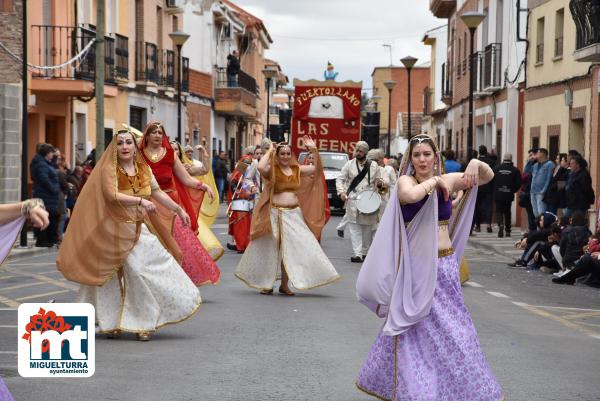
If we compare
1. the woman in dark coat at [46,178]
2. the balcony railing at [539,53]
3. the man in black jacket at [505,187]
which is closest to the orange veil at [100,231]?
the woman in dark coat at [46,178]

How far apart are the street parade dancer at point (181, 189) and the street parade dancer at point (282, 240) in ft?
2.50

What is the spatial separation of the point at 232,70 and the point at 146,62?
678 inches

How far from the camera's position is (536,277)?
17203mm

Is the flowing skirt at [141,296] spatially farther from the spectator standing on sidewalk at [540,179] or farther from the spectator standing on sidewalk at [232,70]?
the spectator standing on sidewalk at [232,70]

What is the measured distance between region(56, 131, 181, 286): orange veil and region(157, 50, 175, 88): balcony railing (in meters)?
31.5

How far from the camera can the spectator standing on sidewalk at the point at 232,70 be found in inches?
2200

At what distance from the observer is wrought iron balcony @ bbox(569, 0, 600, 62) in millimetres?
21688

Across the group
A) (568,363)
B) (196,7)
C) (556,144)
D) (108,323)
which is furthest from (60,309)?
(196,7)

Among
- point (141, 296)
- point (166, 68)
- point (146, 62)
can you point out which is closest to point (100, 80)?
point (146, 62)

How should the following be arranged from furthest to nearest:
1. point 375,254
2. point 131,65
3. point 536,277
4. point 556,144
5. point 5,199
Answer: point 131,65
point 556,144
point 5,199
point 536,277
point 375,254

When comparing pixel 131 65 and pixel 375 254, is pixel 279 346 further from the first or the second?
pixel 131 65

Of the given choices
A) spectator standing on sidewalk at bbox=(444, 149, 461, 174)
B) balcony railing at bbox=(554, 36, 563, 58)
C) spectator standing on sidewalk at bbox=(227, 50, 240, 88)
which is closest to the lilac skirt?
spectator standing on sidewalk at bbox=(444, 149, 461, 174)

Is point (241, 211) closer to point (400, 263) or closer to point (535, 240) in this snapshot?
point (535, 240)

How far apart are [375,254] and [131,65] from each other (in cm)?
3177
